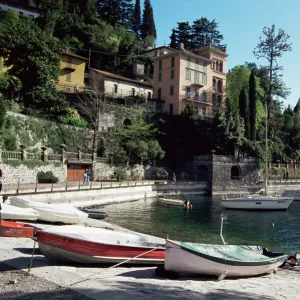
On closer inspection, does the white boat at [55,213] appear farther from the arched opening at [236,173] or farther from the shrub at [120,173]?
the arched opening at [236,173]

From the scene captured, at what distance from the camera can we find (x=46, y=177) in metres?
32.4

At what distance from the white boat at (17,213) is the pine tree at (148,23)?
86808 millimetres

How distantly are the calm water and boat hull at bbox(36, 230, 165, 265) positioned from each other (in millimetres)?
8745

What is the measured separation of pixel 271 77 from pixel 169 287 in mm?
60768

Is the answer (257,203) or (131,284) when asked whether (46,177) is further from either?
(131,284)

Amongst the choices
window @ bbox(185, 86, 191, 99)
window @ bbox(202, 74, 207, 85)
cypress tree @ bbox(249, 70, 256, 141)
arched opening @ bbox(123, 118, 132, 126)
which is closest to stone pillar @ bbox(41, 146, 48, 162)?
arched opening @ bbox(123, 118, 132, 126)

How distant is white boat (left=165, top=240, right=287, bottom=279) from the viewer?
9.92 meters

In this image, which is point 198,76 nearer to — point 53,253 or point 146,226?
point 146,226

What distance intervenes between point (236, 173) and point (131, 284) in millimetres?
46896

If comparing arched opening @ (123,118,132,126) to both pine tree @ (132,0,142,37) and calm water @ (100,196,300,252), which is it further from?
pine tree @ (132,0,142,37)

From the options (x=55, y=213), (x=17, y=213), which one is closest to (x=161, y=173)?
(x=55, y=213)

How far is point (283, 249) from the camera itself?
1831cm

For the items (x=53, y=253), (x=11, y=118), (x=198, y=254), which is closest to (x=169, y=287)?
(x=198, y=254)

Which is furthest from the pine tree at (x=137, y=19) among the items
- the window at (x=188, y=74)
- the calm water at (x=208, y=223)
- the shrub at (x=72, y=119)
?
the calm water at (x=208, y=223)
